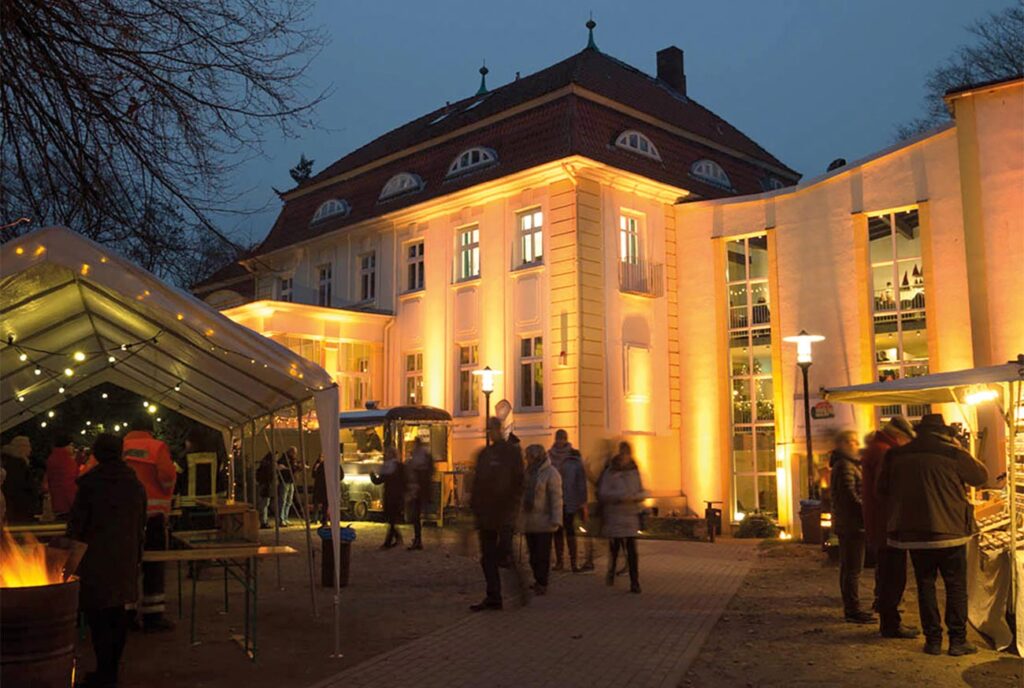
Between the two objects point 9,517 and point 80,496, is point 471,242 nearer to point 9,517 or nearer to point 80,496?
point 9,517

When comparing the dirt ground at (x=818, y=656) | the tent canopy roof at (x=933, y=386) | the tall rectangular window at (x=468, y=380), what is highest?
the tall rectangular window at (x=468, y=380)

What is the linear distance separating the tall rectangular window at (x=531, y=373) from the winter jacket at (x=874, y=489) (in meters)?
13.4

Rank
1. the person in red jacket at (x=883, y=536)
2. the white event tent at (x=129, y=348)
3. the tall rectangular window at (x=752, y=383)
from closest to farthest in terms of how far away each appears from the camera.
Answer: the white event tent at (x=129, y=348) < the person in red jacket at (x=883, y=536) < the tall rectangular window at (x=752, y=383)

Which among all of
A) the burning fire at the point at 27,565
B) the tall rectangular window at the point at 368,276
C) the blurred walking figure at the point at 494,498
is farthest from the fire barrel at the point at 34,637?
the tall rectangular window at the point at 368,276

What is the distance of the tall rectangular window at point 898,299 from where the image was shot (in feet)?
63.1

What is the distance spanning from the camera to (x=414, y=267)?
26688 millimetres

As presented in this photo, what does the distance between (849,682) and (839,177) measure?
15886 millimetres

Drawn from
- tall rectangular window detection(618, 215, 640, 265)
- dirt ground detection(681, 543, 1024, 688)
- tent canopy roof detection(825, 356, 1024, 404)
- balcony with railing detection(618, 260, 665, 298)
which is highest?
tall rectangular window detection(618, 215, 640, 265)

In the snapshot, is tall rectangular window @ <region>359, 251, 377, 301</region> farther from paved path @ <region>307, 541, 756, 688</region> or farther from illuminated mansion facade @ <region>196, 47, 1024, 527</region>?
paved path @ <region>307, 541, 756, 688</region>

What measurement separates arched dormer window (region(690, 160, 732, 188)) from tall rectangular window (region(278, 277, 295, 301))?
13.7 m

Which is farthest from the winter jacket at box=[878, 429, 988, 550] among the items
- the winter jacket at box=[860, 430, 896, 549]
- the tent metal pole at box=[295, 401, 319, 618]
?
the tent metal pole at box=[295, 401, 319, 618]

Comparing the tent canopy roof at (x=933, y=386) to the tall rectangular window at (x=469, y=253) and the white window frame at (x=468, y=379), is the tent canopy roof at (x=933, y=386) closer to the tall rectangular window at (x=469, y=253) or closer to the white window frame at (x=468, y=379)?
the white window frame at (x=468, y=379)

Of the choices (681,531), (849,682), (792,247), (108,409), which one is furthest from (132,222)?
(108,409)

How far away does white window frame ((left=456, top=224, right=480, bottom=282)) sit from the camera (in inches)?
974
